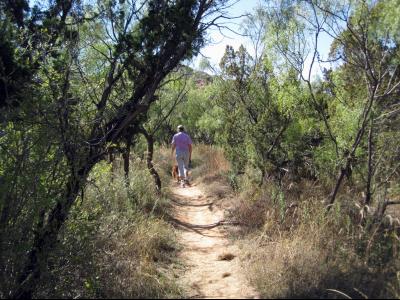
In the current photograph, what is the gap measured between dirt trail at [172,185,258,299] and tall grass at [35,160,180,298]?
0.90 ft

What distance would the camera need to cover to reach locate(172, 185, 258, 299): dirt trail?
4973 millimetres

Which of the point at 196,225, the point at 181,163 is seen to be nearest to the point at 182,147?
the point at 181,163

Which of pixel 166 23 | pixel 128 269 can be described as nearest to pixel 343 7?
pixel 166 23

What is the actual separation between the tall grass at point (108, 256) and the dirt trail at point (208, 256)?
0.90ft

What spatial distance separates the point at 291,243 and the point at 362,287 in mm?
1183

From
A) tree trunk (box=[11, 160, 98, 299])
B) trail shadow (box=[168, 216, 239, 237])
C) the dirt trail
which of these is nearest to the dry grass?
the dirt trail

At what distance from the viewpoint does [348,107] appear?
764 cm

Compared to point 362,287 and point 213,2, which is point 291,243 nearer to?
point 362,287

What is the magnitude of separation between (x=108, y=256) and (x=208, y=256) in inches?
68.0

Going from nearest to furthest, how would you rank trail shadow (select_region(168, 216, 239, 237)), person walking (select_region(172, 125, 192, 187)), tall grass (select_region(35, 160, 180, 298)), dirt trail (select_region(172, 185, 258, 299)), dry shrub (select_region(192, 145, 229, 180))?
1. tall grass (select_region(35, 160, 180, 298))
2. dirt trail (select_region(172, 185, 258, 299))
3. trail shadow (select_region(168, 216, 239, 237))
4. person walking (select_region(172, 125, 192, 187))
5. dry shrub (select_region(192, 145, 229, 180))

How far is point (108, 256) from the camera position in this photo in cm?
549

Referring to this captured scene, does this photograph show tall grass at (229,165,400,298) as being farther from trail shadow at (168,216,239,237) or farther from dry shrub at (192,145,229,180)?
dry shrub at (192,145,229,180)

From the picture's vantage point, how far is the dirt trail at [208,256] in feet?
16.3

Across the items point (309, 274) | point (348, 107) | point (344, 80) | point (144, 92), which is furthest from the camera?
point (344, 80)
